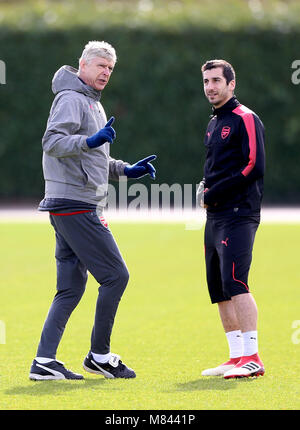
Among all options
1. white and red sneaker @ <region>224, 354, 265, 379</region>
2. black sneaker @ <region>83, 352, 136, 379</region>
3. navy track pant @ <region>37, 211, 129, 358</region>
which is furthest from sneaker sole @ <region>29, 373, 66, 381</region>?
white and red sneaker @ <region>224, 354, 265, 379</region>

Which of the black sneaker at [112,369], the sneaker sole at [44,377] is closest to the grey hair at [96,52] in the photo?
the black sneaker at [112,369]

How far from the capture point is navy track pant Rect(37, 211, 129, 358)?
20.9 feet

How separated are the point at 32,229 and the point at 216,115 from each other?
35.7ft

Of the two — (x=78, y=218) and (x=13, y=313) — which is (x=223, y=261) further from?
(x=13, y=313)

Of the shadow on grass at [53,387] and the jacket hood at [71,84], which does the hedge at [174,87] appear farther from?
the shadow on grass at [53,387]

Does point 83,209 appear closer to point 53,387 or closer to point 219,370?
point 53,387

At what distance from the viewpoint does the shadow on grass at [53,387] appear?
19.4 ft

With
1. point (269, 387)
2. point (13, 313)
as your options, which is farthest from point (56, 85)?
point (13, 313)

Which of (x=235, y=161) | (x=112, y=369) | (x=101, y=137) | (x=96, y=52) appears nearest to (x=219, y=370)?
(x=112, y=369)

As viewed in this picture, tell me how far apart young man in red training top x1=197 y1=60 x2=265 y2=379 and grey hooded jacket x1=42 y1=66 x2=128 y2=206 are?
0.74 meters

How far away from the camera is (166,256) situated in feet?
44.7

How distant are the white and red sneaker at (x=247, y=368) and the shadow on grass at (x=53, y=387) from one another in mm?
788

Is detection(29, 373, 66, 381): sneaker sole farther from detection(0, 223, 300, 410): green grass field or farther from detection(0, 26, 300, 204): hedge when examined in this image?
detection(0, 26, 300, 204): hedge

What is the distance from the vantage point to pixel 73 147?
614 centimetres
